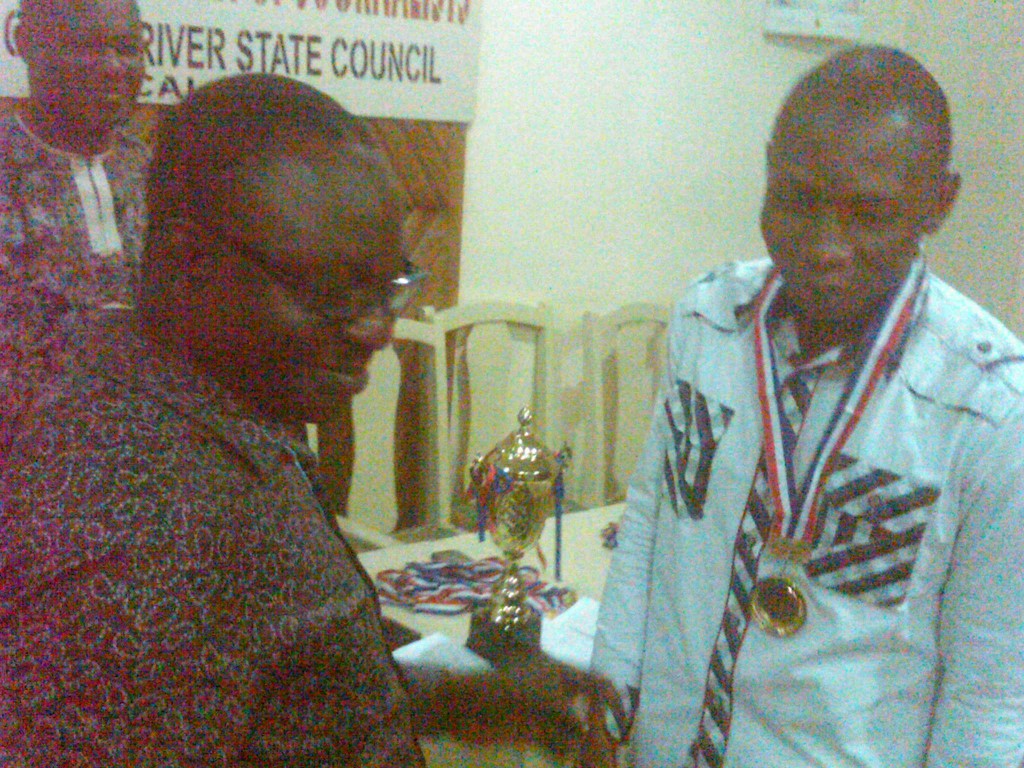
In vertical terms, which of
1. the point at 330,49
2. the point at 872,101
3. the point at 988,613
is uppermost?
the point at 330,49

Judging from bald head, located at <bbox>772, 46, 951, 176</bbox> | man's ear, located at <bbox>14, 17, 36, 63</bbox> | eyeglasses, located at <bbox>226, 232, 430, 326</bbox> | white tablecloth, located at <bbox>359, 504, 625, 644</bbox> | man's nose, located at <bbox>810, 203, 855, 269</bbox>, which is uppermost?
man's ear, located at <bbox>14, 17, 36, 63</bbox>

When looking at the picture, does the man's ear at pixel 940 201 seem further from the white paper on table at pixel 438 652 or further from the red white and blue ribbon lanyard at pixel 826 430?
the white paper on table at pixel 438 652

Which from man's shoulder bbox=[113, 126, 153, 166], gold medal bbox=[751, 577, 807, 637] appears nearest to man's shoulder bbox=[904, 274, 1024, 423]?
gold medal bbox=[751, 577, 807, 637]

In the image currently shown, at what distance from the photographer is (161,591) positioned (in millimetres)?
640

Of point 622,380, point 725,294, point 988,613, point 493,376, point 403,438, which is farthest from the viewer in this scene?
point 622,380

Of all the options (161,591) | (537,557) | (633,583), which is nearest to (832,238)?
(633,583)

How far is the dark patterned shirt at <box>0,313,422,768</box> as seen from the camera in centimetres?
63

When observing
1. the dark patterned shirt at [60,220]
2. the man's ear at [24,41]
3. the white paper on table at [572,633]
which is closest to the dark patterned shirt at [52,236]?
the dark patterned shirt at [60,220]

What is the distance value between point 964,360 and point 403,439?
6.51 ft

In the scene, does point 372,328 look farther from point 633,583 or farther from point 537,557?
point 537,557

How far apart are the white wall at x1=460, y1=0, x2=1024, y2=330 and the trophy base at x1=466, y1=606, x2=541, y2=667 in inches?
58.6

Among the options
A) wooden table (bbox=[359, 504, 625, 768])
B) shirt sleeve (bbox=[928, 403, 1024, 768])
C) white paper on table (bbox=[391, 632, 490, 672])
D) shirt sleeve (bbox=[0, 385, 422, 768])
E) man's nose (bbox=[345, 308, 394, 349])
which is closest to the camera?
shirt sleeve (bbox=[0, 385, 422, 768])

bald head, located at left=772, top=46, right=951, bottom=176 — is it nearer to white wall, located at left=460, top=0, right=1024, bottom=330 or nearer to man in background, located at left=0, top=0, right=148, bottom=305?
man in background, located at left=0, top=0, right=148, bottom=305

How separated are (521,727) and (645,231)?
2397 mm
